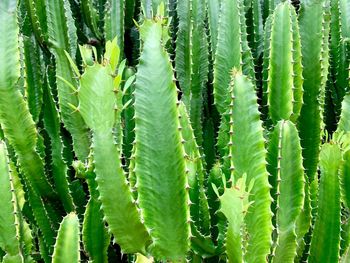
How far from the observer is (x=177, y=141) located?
4.41 ft

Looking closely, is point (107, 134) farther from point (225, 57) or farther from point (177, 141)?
point (225, 57)

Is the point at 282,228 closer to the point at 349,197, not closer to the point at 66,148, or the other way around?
the point at 349,197

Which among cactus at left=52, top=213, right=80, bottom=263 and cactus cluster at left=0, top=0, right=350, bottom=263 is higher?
cactus cluster at left=0, top=0, right=350, bottom=263

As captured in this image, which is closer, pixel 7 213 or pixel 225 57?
pixel 7 213

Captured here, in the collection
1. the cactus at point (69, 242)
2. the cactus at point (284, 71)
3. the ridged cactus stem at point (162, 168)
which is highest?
the cactus at point (284, 71)

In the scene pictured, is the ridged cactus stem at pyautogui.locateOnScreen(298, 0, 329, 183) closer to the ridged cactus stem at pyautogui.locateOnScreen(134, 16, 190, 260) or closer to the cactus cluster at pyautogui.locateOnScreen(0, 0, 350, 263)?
the cactus cluster at pyautogui.locateOnScreen(0, 0, 350, 263)

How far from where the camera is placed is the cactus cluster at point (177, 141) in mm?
1352

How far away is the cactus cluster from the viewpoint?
135cm

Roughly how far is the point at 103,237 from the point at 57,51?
2.17ft

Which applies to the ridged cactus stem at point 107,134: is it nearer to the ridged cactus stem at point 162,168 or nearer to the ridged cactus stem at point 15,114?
the ridged cactus stem at point 162,168

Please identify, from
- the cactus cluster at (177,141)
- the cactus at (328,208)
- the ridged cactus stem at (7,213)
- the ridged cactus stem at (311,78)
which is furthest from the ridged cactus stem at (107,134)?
→ the ridged cactus stem at (311,78)

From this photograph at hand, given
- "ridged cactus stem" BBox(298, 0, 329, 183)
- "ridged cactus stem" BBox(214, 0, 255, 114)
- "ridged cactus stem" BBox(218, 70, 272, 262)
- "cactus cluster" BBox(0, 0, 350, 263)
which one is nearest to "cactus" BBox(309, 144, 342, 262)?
"cactus cluster" BBox(0, 0, 350, 263)

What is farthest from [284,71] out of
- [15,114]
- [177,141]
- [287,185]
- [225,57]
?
[15,114]

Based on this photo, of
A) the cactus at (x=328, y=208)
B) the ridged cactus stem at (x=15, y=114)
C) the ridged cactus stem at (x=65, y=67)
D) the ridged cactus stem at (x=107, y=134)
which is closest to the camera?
the ridged cactus stem at (x=107, y=134)
